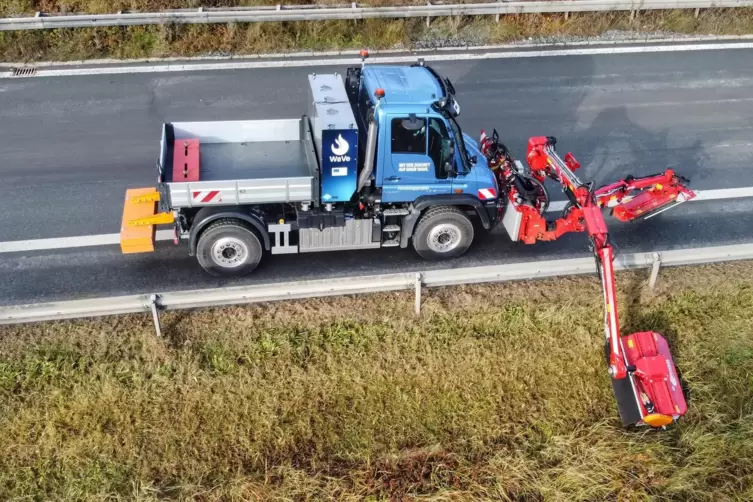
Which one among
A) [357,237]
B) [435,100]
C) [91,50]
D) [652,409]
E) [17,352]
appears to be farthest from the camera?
[91,50]

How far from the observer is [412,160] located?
9.42 m

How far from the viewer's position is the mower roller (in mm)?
8078

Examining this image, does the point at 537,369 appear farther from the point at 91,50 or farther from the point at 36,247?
the point at 91,50

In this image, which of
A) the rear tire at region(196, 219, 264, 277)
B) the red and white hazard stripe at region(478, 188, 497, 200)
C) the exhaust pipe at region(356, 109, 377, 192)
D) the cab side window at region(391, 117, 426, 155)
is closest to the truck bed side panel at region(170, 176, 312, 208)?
the rear tire at region(196, 219, 264, 277)

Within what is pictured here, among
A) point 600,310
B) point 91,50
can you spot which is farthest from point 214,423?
point 91,50

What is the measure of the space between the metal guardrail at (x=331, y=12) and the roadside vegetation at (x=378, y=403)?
30.1 ft

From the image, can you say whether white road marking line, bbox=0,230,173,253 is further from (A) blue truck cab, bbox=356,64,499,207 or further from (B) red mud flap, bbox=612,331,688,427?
(B) red mud flap, bbox=612,331,688,427

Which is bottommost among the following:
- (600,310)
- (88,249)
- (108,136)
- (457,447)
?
(457,447)

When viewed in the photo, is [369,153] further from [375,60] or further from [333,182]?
[375,60]

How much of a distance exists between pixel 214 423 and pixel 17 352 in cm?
277

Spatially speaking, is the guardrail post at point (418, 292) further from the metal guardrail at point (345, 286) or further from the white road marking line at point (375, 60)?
the white road marking line at point (375, 60)

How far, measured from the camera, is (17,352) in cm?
856

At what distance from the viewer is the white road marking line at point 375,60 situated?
596 inches

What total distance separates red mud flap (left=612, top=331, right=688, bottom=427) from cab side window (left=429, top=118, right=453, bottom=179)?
3.40 metres
